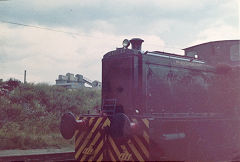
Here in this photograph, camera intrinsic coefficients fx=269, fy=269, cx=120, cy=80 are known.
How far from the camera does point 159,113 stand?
619cm

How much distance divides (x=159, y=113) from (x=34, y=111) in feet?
30.3

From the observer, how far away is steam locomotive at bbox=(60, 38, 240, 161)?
5410 mm

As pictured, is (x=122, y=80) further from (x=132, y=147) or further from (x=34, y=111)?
(x=34, y=111)

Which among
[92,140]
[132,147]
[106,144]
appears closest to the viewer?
[132,147]

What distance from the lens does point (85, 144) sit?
6062 millimetres

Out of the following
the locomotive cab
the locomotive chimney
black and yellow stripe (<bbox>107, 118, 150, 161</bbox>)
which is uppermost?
the locomotive chimney

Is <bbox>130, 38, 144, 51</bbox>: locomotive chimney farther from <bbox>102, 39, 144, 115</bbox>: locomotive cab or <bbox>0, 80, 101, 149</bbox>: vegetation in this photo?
<bbox>0, 80, 101, 149</bbox>: vegetation

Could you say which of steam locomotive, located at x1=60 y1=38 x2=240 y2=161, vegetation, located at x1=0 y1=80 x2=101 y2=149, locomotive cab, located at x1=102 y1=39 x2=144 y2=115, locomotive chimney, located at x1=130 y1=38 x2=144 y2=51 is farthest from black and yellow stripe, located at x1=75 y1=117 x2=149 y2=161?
vegetation, located at x1=0 y1=80 x2=101 y2=149

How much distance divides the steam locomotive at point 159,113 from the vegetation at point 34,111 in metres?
4.38

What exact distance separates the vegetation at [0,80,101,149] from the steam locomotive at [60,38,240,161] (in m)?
4.38

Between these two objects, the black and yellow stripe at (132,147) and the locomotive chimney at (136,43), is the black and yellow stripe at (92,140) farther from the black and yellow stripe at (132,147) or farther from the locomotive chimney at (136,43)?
the locomotive chimney at (136,43)

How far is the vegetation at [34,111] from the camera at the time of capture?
9984 millimetres

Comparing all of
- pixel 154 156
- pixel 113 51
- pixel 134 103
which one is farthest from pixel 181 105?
pixel 113 51

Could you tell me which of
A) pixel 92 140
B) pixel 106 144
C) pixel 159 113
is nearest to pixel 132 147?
pixel 106 144
